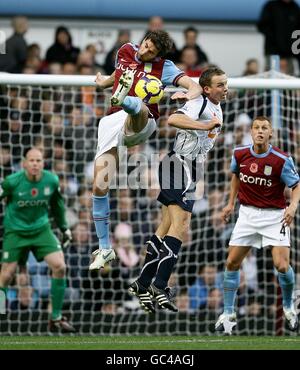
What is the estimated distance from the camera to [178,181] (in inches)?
512

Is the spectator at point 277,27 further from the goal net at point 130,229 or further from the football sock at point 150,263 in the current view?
the football sock at point 150,263

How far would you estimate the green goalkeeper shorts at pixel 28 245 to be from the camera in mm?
16281

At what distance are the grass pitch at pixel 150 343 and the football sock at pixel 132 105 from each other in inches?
95.2

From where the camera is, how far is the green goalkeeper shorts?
53.4 feet

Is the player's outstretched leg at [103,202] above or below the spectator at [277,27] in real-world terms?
below

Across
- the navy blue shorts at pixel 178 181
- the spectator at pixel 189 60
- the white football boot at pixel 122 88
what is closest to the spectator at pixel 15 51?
the spectator at pixel 189 60

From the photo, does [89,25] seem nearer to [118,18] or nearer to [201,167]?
[118,18]

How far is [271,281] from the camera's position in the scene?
17.4 metres

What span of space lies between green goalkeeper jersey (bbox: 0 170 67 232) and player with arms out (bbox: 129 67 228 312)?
341 centimetres

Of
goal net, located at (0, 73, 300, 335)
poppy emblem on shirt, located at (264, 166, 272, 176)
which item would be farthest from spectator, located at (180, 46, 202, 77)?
poppy emblem on shirt, located at (264, 166, 272, 176)

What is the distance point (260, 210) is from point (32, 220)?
11.1ft

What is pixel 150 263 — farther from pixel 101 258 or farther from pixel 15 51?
pixel 15 51

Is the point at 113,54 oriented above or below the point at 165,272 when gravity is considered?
above

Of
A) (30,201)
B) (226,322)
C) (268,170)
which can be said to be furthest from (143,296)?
(30,201)
